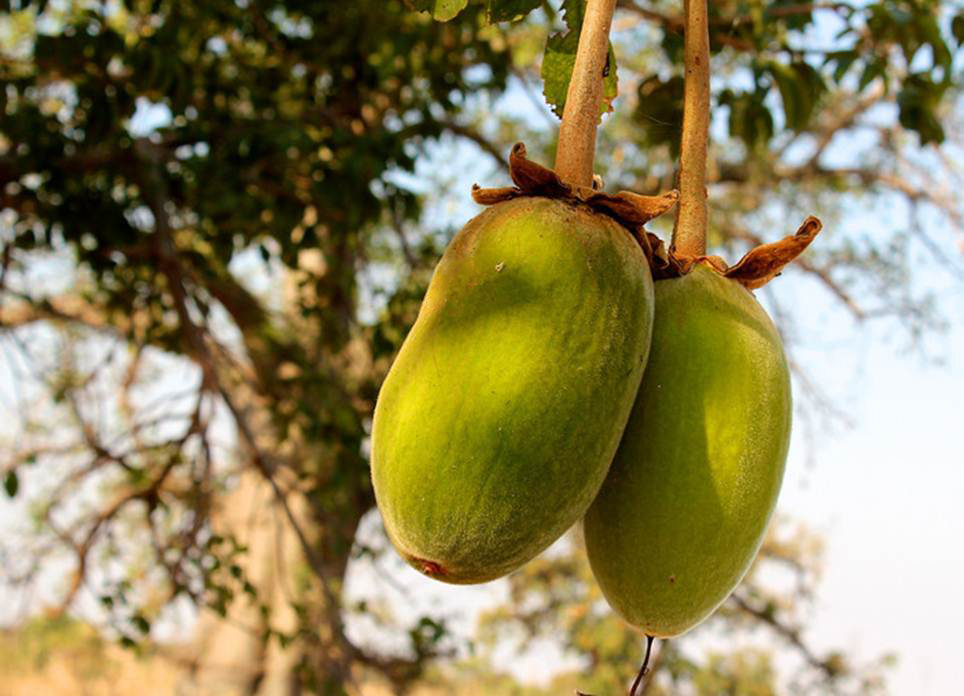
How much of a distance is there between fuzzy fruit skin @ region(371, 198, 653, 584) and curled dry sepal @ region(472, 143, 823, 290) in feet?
0.17

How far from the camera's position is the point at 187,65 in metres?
3.98

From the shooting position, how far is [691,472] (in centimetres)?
108

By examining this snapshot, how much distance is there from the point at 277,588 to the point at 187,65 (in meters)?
4.38

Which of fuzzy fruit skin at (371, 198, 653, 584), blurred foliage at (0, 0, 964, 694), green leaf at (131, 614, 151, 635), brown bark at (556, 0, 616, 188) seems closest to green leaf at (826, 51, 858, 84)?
blurred foliage at (0, 0, 964, 694)

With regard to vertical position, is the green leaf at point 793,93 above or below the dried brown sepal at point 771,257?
below

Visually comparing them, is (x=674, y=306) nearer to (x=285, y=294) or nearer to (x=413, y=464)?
(x=413, y=464)

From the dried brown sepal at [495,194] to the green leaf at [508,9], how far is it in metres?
0.36

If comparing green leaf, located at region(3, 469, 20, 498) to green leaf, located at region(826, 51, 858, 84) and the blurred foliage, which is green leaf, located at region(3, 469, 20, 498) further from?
green leaf, located at region(826, 51, 858, 84)

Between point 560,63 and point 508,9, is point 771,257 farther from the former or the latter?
point 508,9

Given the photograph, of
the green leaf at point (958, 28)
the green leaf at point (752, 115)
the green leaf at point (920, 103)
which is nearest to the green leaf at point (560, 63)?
the green leaf at point (752, 115)

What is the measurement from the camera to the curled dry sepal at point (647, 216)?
3.75 feet

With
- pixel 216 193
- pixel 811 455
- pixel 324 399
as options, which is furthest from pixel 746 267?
pixel 811 455

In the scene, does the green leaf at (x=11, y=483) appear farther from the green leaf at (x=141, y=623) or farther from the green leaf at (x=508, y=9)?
the green leaf at (x=508, y=9)

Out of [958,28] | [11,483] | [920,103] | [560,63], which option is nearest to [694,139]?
[560,63]
